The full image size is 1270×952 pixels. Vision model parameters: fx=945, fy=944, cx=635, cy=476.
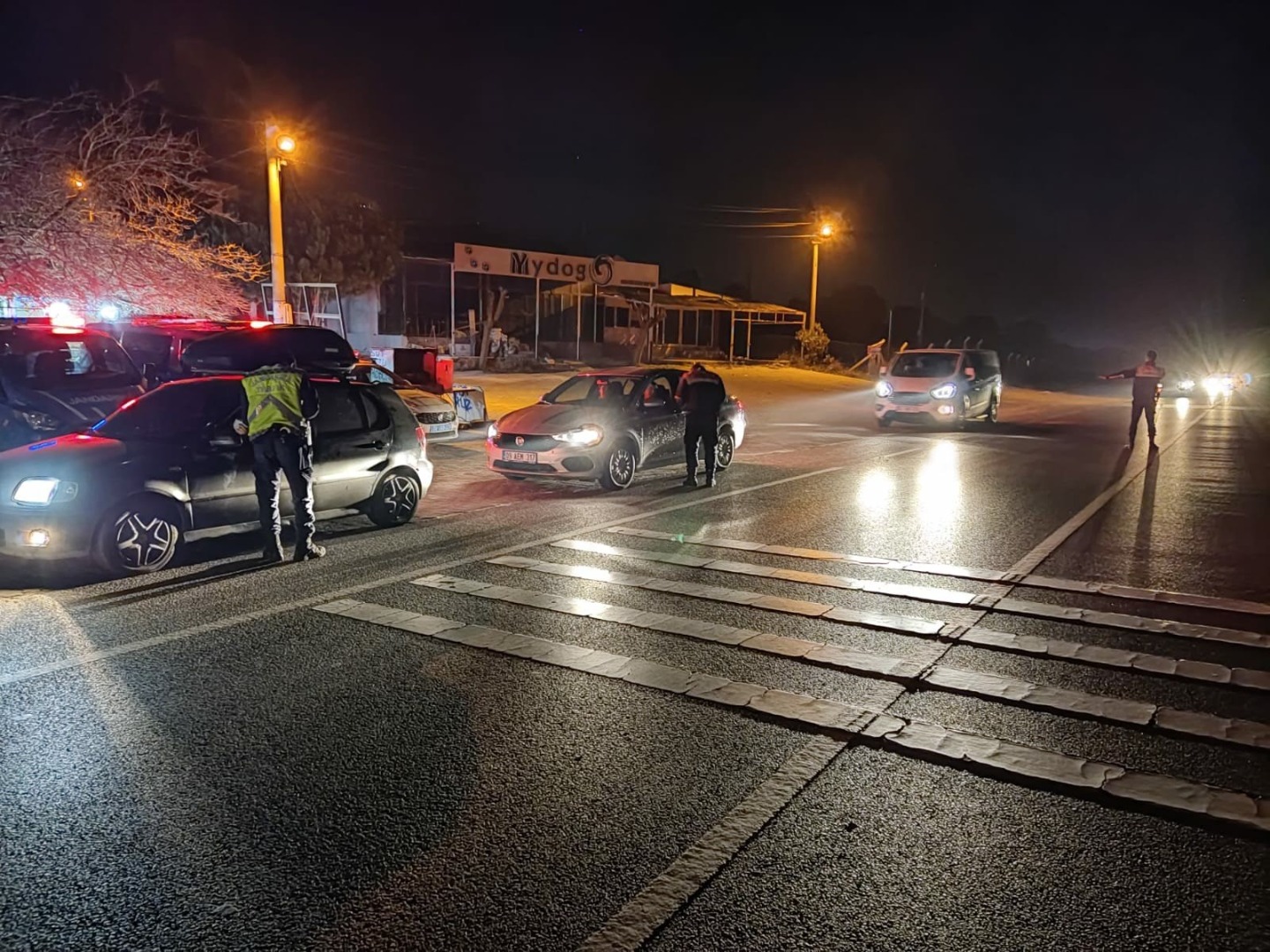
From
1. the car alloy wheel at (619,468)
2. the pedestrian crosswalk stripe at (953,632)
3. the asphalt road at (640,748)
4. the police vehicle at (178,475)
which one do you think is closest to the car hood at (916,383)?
the car alloy wheel at (619,468)

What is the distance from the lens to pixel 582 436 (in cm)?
1134

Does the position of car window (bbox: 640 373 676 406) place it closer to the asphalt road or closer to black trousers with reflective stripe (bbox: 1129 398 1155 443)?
the asphalt road

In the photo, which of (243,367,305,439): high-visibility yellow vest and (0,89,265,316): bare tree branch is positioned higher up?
(0,89,265,316): bare tree branch

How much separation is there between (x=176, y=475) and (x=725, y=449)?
25.2 ft

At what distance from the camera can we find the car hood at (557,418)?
1145 cm

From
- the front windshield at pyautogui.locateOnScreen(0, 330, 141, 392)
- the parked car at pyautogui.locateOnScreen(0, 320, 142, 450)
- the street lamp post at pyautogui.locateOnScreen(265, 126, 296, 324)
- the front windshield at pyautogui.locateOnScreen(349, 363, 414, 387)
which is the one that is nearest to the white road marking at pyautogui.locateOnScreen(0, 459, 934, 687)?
the parked car at pyautogui.locateOnScreen(0, 320, 142, 450)

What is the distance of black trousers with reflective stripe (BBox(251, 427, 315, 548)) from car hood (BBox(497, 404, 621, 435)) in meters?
3.93

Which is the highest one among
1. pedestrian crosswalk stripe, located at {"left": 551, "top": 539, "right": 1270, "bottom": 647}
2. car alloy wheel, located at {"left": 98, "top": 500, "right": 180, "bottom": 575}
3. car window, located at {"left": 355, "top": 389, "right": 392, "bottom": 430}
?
car window, located at {"left": 355, "top": 389, "right": 392, "bottom": 430}

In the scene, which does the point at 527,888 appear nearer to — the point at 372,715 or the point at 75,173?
the point at 372,715

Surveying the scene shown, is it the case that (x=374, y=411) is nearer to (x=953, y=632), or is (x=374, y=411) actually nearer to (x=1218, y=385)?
(x=953, y=632)

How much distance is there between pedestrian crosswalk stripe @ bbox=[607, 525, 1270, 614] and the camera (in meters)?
6.86

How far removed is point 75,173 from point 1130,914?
19.1m

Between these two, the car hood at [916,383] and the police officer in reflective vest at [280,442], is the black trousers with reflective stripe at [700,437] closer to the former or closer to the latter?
the police officer in reflective vest at [280,442]

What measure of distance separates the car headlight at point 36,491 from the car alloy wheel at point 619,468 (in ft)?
19.5
